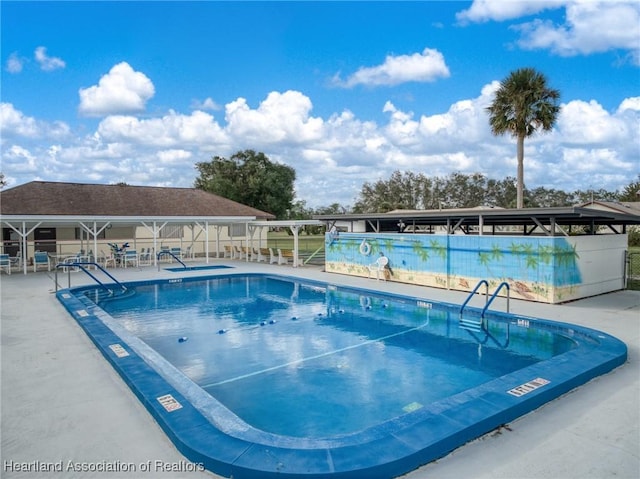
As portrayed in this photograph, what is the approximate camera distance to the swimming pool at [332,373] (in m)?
3.80

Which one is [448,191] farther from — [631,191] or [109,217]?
[109,217]

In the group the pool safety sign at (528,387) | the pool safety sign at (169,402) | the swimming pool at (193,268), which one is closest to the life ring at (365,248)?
the swimming pool at (193,268)

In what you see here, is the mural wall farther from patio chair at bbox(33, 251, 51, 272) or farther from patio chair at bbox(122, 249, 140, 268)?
patio chair at bbox(33, 251, 51, 272)

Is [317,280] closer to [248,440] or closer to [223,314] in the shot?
[223,314]

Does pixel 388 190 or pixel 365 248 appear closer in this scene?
pixel 365 248

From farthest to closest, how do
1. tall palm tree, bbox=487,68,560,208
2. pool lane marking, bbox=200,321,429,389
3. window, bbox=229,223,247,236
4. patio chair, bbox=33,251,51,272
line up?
window, bbox=229,223,247,236
tall palm tree, bbox=487,68,560,208
patio chair, bbox=33,251,51,272
pool lane marking, bbox=200,321,429,389

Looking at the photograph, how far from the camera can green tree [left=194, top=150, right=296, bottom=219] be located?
45.3 metres

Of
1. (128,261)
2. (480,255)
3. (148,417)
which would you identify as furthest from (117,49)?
(148,417)

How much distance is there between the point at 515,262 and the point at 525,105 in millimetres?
14431

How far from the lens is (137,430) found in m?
4.26

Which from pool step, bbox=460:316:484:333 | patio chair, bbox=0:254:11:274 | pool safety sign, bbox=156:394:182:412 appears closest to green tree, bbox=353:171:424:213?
patio chair, bbox=0:254:11:274

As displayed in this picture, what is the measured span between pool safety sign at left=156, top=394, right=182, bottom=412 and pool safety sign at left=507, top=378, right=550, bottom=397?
375 cm

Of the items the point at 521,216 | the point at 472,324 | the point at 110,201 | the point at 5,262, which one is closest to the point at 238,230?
the point at 110,201

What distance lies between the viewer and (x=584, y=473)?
3.55 metres
